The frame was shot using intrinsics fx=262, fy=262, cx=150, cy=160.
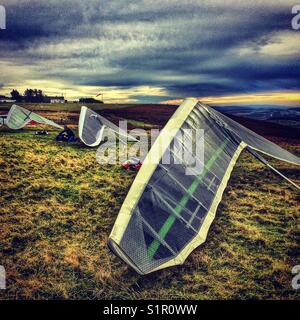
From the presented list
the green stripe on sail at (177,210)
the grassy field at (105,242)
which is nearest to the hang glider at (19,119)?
the grassy field at (105,242)

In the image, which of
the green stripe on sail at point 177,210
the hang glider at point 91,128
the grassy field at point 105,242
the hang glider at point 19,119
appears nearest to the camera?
the green stripe on sail at point 177,210

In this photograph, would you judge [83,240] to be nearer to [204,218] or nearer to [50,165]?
[204,218]

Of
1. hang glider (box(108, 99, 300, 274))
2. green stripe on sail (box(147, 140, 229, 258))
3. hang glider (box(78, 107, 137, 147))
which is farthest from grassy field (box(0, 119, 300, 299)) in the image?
hang glider (box(78, 107, 137, 147))

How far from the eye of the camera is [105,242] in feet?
20.2

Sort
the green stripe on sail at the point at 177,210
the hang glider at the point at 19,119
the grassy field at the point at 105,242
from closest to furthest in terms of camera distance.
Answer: the green stripe on sail at the point at 177,210
the grassy field at the point at 105,242
the hang glider at the point at 19,119

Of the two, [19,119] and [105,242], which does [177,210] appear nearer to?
[105,242]

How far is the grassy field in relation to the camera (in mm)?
4863

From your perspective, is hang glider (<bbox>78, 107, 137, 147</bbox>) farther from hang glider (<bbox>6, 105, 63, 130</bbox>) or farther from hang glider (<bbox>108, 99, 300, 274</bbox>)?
hang glider (<bbox>108, 99, 300, 274</bbox>)

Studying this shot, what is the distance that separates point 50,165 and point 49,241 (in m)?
5.71

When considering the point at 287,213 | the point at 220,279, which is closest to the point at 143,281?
the point at 220,279

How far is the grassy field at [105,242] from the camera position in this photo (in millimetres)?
4863

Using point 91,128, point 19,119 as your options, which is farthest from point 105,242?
point 19,119

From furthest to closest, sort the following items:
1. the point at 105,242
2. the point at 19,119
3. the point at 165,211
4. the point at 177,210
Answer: the point at 19,119
the point at 105,242
the point at 177,210
the point at 165,211

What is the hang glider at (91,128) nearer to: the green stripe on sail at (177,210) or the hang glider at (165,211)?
the hang glider at (165,211)
